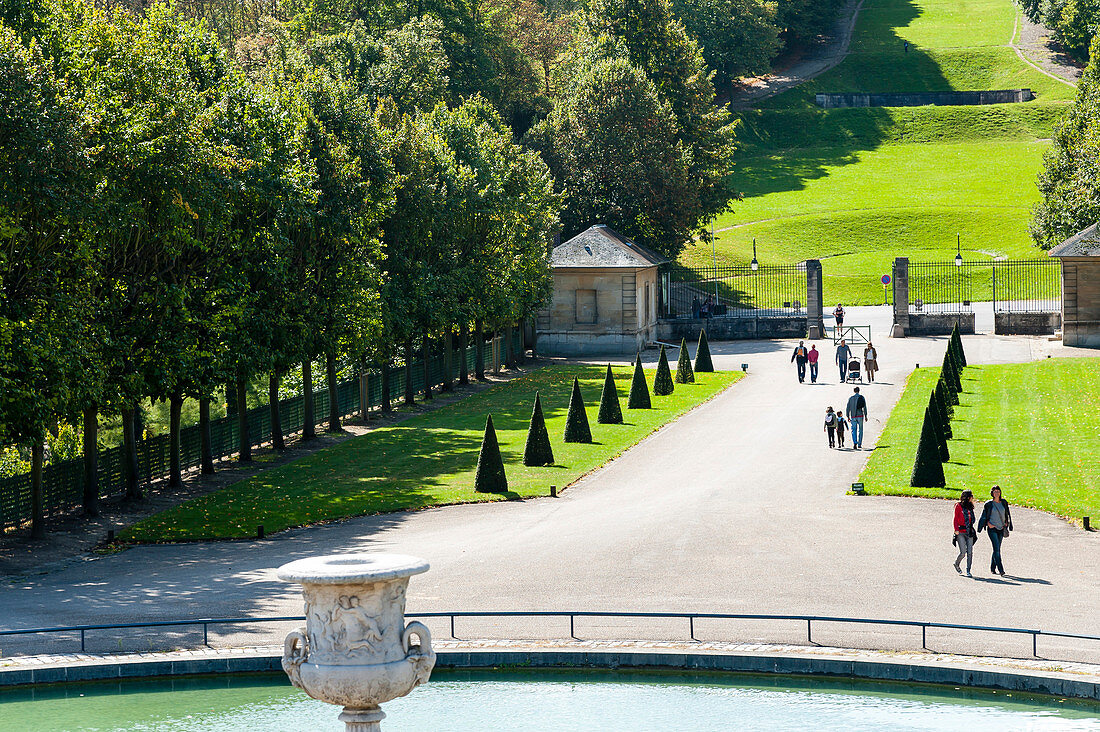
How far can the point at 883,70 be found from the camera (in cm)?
13538

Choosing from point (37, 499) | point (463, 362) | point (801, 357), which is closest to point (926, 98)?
point (801, 357)

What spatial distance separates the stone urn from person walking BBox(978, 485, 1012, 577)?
566 inches

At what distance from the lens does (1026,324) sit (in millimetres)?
65125

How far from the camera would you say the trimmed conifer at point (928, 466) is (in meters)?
30.6

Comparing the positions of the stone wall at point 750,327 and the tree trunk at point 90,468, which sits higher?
Answer: the stone wall at point 750,327

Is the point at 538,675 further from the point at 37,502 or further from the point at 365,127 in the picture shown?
the point at 365,127

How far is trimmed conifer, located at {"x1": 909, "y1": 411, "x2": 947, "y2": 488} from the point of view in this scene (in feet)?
100

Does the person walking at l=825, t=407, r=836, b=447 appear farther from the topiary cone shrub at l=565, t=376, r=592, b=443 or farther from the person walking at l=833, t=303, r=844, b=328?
the person walking at l=833, t=303, r=844, b=328

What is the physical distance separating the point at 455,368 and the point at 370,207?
759 inches

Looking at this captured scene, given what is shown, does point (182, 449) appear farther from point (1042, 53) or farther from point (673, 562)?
point (1042, 53)

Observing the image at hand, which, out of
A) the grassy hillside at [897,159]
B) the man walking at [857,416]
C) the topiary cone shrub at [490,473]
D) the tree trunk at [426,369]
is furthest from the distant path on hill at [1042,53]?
the topiary cone shrub at [490,473]

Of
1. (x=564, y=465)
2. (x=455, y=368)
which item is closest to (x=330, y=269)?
(x=564, y=465)

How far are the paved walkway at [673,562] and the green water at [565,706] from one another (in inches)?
57.6

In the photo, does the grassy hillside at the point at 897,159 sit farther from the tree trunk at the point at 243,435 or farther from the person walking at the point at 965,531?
the person walking at the point at 965,531
